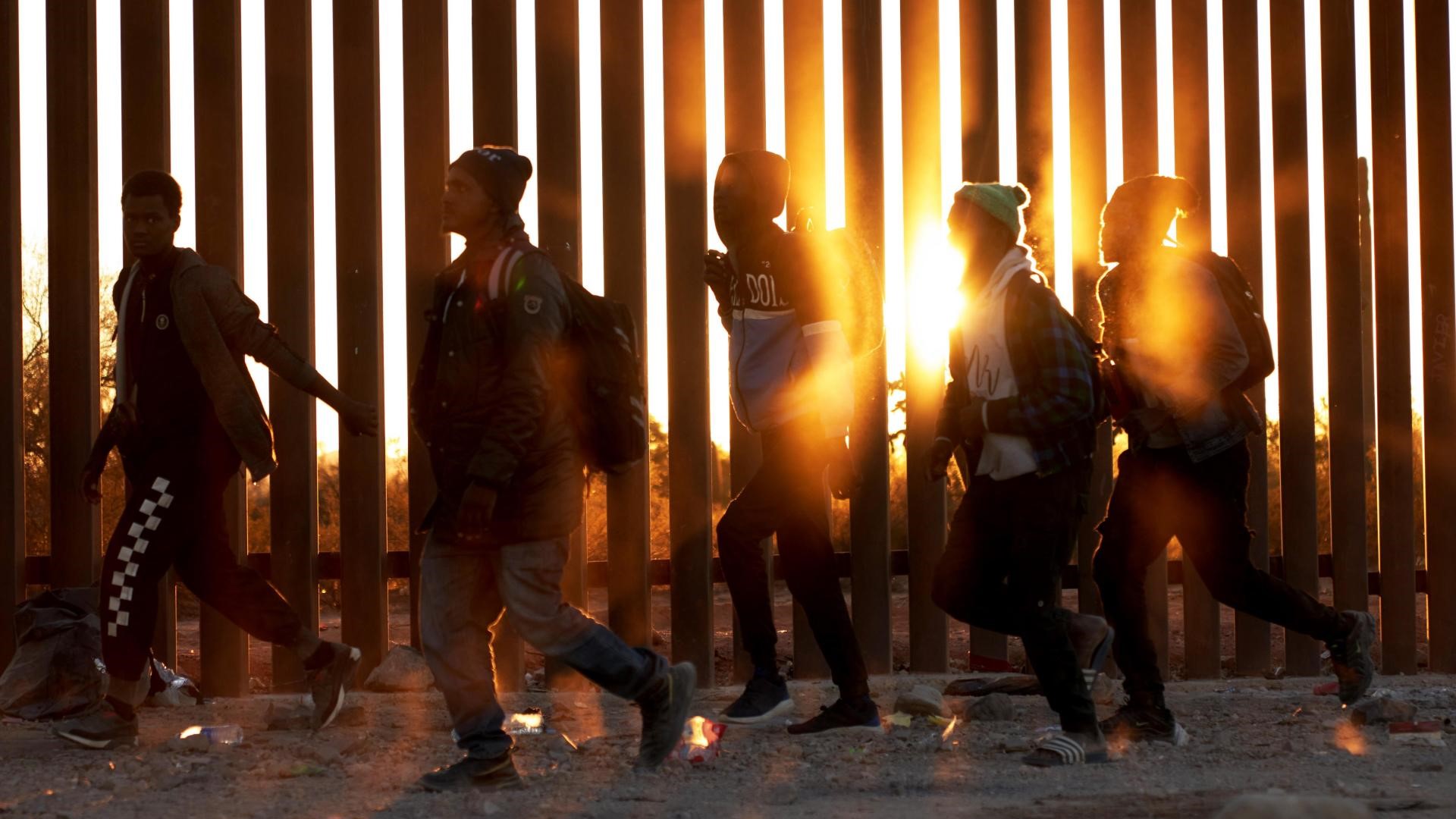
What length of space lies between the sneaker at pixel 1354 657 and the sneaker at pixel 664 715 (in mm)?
2230

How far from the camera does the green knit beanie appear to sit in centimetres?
464

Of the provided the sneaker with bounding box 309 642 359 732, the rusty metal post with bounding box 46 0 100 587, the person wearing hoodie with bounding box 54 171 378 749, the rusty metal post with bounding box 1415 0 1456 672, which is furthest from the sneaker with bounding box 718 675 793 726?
the rusty metal post with bounding box 1415 0 1456 672

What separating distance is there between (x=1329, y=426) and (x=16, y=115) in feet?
16.0

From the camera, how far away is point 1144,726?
4902 mm

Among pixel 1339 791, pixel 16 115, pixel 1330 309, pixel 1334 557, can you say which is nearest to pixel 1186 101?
pixel 1330 309

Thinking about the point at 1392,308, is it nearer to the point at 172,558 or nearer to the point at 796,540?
the point at 796,540

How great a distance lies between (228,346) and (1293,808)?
3.15 m

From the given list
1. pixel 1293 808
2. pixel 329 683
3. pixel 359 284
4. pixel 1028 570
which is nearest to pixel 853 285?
pixel 1028 570

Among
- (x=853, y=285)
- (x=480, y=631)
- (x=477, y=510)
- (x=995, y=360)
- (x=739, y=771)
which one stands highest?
(x=853, y=285)

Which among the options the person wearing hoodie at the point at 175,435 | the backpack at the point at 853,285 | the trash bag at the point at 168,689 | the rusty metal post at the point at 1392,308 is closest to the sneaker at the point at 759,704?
the backpack at the point at 853,285

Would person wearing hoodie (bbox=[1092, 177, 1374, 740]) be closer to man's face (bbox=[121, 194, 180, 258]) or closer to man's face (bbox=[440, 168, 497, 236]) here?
man's face (bbox=[440, 168, 497, 236])

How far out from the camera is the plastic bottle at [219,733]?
496 centimetres

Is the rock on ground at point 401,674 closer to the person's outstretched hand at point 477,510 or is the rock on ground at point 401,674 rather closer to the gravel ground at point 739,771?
the gravel ground at point 739,771

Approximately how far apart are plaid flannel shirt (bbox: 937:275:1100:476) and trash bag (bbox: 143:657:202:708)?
9.61 ft
